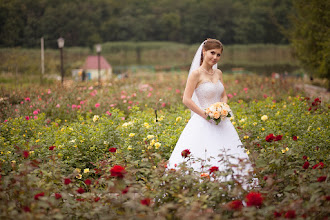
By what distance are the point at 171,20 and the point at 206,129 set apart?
36959mm

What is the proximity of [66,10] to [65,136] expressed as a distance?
25756 millimetres

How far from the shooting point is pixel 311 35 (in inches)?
467

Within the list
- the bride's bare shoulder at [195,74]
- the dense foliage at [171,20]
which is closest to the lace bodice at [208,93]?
the bride's bare shoulder at [195,74]

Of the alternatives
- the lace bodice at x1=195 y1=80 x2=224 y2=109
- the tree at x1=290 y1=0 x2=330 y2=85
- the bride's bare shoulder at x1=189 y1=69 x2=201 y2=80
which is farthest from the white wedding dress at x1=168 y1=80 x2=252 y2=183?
the tree at x1=290 y1=0 x2=330 y2=85

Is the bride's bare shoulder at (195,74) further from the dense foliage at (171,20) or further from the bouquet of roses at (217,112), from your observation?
the dense foliage at (171,20)

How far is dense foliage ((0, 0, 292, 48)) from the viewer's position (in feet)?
103

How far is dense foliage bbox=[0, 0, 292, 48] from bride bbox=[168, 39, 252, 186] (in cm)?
2337

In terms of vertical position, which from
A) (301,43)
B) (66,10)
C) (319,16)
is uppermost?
(66,10)

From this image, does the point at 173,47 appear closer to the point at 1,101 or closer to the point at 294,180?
the point at 1,101

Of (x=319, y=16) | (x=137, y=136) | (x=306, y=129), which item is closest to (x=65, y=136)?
(x=137, y=136)

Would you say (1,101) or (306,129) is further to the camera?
(1,101)

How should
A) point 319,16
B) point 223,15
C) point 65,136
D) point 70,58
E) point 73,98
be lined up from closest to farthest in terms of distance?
point 65,136, point 73,98, point 319,16, point 70,58, point 223,15

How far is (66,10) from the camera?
2792 centimetres

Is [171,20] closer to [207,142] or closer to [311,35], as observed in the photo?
[311,35]
